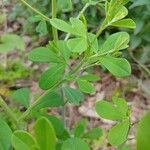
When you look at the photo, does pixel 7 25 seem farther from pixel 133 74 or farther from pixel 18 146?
pixel 18 146

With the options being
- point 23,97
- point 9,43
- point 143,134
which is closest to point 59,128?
point 23,97

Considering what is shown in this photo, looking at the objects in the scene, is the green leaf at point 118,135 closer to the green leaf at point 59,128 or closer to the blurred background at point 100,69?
the green leaf at point 59,128

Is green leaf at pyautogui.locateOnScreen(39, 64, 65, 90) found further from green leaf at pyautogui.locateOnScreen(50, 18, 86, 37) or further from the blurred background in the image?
the blurred background

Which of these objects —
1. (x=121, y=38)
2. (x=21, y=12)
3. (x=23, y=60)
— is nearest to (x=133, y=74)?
(x=23, y=60)

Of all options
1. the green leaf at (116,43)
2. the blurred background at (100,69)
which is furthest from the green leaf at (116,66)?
the blurred background at (100,69)

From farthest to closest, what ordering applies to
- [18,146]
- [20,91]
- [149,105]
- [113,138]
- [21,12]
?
[21,12] < [149,105] < [20,91] < [113,138] < [18,146]

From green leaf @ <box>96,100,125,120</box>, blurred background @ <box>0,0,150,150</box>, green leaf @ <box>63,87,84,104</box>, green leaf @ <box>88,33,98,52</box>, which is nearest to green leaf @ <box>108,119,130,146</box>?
green leaf @ <box>96,100,125,120</box>
